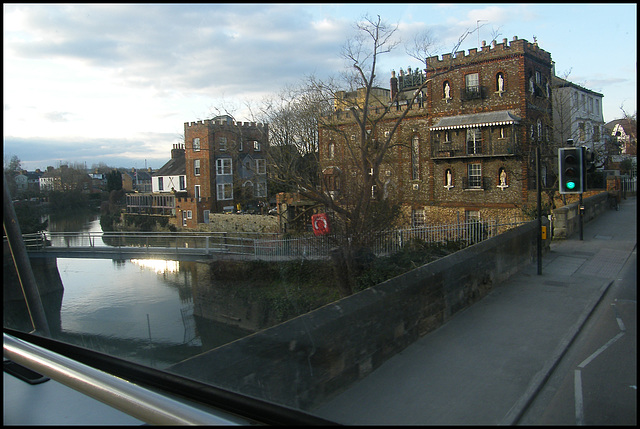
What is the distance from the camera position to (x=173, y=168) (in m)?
12.1

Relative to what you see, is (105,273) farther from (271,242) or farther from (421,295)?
(421,295)

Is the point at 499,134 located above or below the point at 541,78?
below

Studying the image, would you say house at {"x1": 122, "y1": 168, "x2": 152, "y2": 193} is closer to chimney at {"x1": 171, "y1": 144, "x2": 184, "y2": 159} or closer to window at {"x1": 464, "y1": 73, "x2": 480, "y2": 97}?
chimney at {"x1": 171, "y1": 144, "x2": 184, "y2": 159}

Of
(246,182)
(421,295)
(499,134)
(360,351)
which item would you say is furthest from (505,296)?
(499,134)

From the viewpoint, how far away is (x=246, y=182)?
16953mm

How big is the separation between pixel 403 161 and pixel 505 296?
2016cm

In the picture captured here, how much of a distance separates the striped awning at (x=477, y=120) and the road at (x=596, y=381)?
2003 cm

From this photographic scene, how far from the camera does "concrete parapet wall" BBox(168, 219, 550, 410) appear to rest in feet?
12.5

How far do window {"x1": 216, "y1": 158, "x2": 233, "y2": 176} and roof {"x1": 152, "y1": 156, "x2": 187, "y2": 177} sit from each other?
1.82 metres

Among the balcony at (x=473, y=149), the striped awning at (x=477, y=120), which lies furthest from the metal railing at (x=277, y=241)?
the striped awning at (x=477, y=120)

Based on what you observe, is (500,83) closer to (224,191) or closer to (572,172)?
(224,191)

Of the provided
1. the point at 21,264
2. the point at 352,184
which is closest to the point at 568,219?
the point at 352,184

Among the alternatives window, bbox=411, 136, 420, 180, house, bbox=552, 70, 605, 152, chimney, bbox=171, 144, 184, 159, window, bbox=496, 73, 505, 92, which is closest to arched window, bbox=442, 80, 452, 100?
window, bbox=496, 73, 505, 92

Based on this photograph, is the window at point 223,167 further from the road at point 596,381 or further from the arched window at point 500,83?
the arched window at point 500,83
